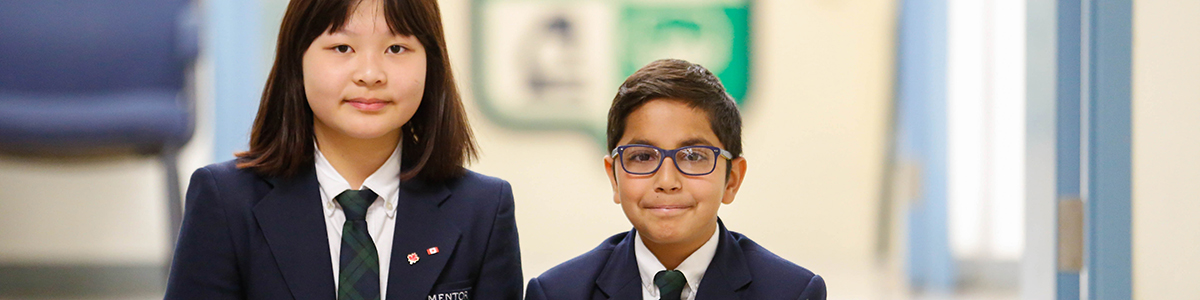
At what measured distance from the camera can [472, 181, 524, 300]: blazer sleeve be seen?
112 cm

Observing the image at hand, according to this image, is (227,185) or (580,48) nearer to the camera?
(227,185)

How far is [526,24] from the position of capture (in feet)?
11.9

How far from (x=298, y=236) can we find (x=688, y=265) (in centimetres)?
45

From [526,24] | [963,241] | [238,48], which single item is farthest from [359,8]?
[963,241]

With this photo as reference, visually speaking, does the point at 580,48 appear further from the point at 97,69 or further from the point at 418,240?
the point at 418,240

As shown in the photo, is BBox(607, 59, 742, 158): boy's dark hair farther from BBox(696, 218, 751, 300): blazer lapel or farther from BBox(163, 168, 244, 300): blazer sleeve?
BBox(163, 168, 244, 300): blazer sleeve

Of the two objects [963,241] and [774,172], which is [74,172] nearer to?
[774,172]

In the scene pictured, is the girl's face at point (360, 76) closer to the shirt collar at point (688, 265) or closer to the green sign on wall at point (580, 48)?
the shirt collar at point (688, 265)

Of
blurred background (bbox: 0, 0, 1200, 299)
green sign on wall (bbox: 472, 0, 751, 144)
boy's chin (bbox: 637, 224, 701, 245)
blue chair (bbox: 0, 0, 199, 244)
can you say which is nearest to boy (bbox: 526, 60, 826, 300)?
boy's chin (bbox: 637, 224, 701, 245)

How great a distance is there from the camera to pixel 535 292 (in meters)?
1.14

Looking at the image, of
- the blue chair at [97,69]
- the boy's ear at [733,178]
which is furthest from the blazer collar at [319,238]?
the blue chair at [97,69]

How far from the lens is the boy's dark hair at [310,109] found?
1.04m

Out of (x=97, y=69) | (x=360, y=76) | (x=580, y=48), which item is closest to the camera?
(x=360, y=76)
